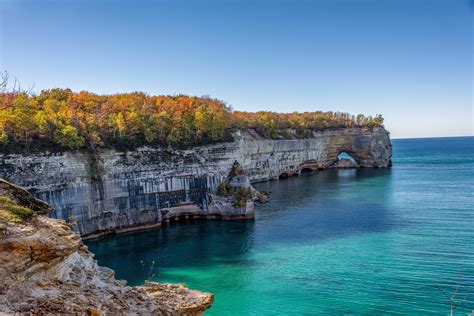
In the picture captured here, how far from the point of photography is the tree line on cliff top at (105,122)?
41906 millimetres

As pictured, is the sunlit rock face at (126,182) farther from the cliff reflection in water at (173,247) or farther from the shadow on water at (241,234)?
the cliff reflection in water at (173,247)

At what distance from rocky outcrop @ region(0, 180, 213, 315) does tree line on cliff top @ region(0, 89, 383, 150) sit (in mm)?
24003

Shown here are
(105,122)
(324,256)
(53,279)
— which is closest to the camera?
(53,279)

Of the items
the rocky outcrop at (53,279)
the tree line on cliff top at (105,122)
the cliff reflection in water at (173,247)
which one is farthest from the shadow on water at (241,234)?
the rocky outcrop at (53,279)

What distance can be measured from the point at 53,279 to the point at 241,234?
34953 mm

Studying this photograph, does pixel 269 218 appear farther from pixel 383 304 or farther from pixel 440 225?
pixel 383 304

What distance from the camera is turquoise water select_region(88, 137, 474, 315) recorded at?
1050 inches

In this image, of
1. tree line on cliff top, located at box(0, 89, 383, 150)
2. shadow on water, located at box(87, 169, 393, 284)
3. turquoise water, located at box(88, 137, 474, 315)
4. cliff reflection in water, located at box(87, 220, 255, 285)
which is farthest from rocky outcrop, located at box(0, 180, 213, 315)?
tree line on cliff top, located at box(0, 89, 383, 150)

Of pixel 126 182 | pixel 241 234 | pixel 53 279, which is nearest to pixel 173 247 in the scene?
pixel 241 234

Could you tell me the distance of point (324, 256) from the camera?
35969mm

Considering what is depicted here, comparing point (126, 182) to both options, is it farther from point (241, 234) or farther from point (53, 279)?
point (53, 279)

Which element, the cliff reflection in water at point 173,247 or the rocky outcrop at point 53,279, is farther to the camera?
the cliff reflection in water at point 173,247

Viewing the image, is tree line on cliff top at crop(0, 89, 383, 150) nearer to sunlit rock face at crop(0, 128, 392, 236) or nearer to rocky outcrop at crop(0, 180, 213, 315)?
sunlit rock face at crop(0, 128, 392, 236)

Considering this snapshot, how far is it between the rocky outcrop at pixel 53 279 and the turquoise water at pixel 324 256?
12924 mm
